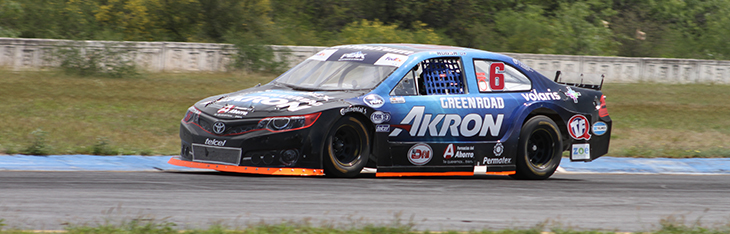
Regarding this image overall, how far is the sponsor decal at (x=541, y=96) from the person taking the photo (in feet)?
29.1

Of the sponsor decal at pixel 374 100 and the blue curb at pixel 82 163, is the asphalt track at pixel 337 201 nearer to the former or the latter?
the blue curb at pixel 82 163

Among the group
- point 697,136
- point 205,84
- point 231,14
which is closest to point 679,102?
point 697,136

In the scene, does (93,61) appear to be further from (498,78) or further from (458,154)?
(458,154)

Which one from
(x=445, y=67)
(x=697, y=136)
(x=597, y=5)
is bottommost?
(x=697, y=136)

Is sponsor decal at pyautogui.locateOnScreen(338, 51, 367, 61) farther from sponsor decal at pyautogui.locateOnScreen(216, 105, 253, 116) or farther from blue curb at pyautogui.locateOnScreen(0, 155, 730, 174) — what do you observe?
blue curb at pyautogui.locateOnScreen(0, 155, 730, 174)

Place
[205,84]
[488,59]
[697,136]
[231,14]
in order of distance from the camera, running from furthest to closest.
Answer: [231,14]
[205,84]
[697,136]
[488,59]

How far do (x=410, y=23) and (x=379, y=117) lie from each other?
27496 millimetres

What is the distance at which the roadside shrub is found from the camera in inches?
819

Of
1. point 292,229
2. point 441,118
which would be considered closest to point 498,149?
point 441,118

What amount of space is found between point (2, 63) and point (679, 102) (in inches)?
697

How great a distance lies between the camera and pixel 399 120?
794cm

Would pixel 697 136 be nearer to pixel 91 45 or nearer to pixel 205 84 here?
pixel 205 84

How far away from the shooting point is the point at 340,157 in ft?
25.4

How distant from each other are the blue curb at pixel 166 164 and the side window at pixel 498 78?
1903 mm
